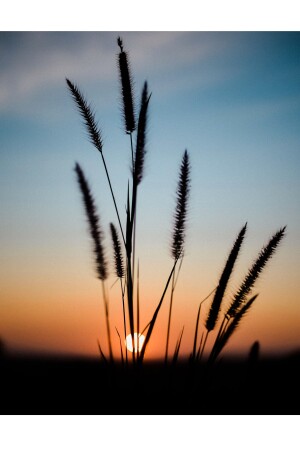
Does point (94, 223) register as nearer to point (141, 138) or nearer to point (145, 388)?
point (141, 138)

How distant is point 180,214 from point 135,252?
175 millimetres

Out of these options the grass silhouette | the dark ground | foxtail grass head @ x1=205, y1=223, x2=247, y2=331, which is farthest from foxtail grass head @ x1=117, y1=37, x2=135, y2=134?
the dark ground

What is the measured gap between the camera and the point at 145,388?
1.24 metres

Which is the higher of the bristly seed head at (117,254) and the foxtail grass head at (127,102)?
the foxtail grass head at (127,102)

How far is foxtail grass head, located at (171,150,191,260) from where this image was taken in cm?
115

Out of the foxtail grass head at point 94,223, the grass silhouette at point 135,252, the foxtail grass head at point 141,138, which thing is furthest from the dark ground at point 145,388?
the foxtail grass head at point 141,138

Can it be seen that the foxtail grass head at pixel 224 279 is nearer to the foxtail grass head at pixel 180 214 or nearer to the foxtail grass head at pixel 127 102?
the foxtail grass head at pixel 180 214

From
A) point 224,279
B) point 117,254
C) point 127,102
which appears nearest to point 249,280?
point 224,279

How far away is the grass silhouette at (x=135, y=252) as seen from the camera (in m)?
1.05

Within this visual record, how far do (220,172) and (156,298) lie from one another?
2.44 feet

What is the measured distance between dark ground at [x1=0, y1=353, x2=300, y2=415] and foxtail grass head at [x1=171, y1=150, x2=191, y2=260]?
325 mm

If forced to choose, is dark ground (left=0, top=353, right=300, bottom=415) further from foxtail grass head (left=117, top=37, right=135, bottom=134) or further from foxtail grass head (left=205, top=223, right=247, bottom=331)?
foxtail grass head (left=117, top=37, right=135, bottom=134)
